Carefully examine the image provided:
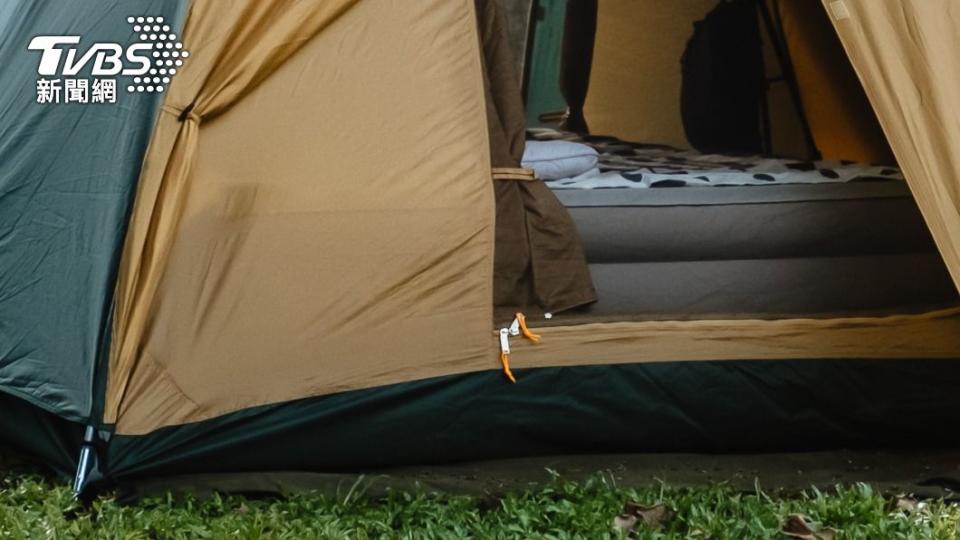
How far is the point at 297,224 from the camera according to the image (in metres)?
3.40

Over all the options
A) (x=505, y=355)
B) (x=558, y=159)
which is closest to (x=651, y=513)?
(x=505, y=355)

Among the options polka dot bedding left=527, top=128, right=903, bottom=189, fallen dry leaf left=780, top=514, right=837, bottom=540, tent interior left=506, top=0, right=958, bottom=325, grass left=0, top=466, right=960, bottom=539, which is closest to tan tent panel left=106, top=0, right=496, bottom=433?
grass left=0, top=466, right=960, bottom=539

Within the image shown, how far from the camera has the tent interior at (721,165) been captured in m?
3.78

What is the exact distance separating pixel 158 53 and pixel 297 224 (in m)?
0.52

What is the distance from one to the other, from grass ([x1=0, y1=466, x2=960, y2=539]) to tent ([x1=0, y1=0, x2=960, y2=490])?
131mm

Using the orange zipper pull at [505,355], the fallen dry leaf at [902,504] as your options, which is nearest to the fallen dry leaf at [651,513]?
the orange zipper pull at [505,355]

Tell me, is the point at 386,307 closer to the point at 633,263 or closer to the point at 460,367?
the point at 460,367

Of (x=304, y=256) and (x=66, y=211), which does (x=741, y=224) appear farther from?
(x=66, y=211)

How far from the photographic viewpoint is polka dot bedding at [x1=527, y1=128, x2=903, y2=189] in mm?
3936

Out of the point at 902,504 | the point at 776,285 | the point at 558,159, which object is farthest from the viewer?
the point at 558,159

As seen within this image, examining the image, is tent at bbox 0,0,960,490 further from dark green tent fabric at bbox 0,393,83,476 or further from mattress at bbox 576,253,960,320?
mattress at bbox 576,253,960,320

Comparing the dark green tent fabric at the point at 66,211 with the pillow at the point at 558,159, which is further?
the pillow at the point at 558,159

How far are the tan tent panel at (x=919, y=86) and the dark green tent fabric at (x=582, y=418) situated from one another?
488 mm

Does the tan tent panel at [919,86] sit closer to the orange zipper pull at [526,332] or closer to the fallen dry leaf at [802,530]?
the fallen dry leaf at [802,530]
